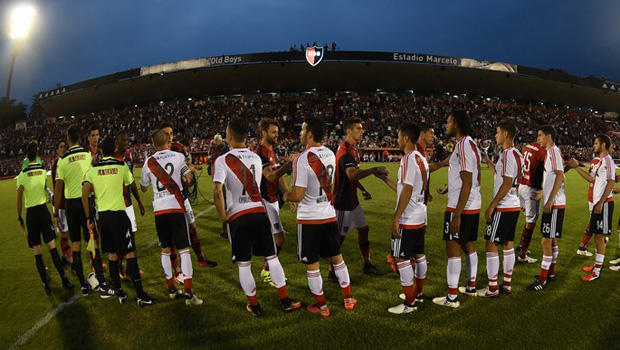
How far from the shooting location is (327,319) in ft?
13.6

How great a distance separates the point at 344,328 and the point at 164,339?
1.99 m

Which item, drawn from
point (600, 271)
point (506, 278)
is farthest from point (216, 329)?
point (600, 271)

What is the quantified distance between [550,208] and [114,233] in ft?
19.7

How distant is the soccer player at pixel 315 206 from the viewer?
4051mm

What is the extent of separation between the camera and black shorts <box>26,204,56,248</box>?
518 centimetres

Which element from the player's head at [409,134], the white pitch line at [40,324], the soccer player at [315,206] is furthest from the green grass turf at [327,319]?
the player's head at [409,134]

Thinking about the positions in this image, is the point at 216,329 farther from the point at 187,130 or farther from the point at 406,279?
the point at 187,130

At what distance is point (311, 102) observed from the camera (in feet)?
139

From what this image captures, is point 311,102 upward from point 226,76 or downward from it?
downward

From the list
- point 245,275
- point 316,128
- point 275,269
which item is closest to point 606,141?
point 316,128

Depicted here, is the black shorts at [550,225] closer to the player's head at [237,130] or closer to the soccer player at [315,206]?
the soccer player at [315,206]

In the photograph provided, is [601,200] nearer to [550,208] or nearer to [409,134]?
[550,208]

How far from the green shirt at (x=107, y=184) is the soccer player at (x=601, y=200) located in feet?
21.7

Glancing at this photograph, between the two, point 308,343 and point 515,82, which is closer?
point 308,343
